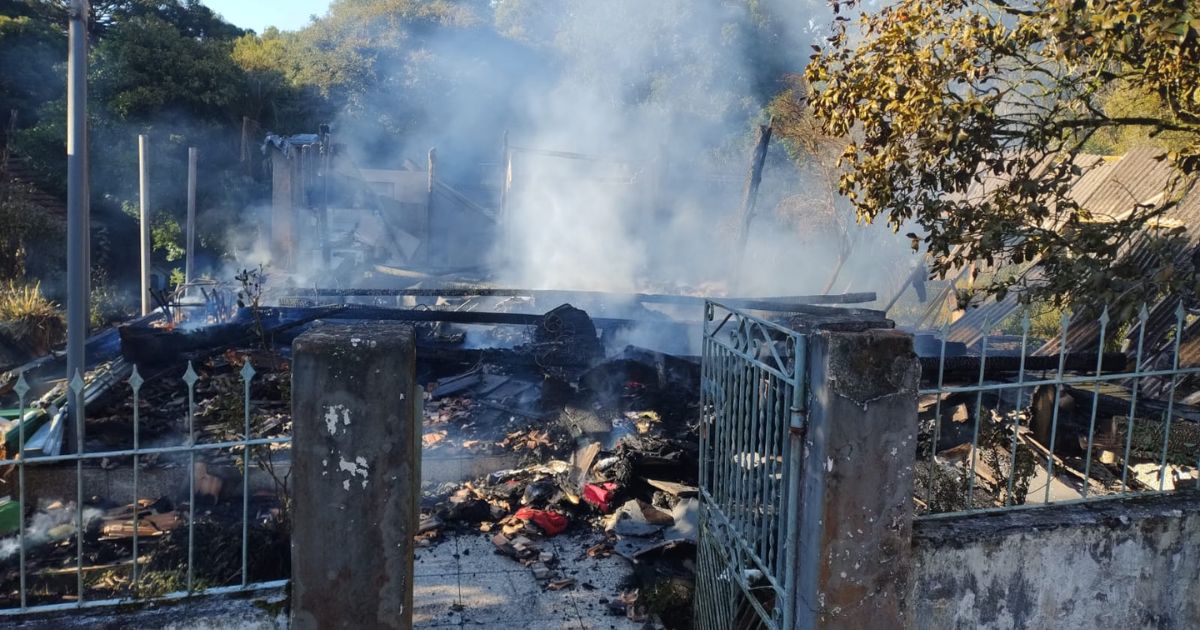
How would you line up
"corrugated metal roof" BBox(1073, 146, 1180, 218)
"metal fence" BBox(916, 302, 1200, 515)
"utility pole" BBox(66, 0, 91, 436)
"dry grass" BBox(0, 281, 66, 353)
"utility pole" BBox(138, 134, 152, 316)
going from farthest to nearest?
1. "corrugated metal roof" BBox(1073, 146, 1180, 218)
2. "utility pole" BBox(138, 134, 152, 316)
3. "dry grass" BBox(0, 281, 66, 353)
4. "utility pole" BBox(66, 0, 91, 436)
5. "metal fence" BBox(916, 302, 1200, 515)

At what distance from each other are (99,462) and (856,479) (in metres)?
6.94

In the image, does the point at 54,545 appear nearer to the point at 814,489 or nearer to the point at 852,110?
the point at 814,489

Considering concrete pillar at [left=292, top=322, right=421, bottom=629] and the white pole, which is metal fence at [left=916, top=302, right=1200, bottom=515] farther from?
the white pole

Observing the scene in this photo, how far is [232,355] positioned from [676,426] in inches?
237

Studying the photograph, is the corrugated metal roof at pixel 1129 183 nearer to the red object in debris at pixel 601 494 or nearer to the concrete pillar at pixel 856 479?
the red object in debris at pixel 601 494

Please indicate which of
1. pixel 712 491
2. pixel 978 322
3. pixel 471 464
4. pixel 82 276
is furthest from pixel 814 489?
pixel 978 322

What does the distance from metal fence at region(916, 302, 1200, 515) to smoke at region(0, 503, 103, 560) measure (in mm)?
6051

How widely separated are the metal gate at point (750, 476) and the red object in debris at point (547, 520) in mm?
1991

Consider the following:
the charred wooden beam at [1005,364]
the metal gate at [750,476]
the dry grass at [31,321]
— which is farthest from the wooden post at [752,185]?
the dry grass at [31,321]

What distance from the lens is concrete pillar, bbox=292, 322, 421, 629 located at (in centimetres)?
312

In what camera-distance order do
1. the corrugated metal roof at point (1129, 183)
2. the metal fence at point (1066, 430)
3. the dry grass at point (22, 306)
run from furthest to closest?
the corrugated metal roof at point (1129, 183), the dry grass at point (22, 306), the metal fence at point (1066, 430)

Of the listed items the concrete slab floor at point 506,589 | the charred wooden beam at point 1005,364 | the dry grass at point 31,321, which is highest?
the charred wooden beam at point 1005,364

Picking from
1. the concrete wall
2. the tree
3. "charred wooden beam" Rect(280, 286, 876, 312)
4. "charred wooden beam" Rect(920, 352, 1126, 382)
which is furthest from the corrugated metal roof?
the concrete wall

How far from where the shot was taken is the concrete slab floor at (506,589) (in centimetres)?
520
